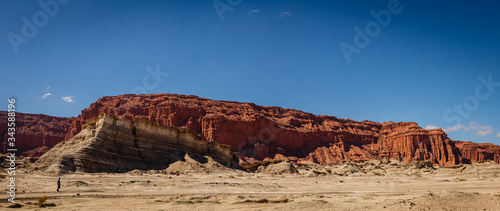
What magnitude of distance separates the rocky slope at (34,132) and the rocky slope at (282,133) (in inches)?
367

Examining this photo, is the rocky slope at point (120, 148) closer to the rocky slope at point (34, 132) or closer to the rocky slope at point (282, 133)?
the rocky slope at point (282, 133)

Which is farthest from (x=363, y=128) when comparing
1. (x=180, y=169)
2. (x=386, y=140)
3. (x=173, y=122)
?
(x=180, y=169)

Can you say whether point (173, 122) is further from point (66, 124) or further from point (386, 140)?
point (386, 140)

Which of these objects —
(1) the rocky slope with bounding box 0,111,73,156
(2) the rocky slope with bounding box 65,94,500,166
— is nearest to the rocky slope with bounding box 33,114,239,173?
(2) the rocky slope with bounding box 65,94,500,166

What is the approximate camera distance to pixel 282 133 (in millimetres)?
121500

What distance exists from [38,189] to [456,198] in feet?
71.0

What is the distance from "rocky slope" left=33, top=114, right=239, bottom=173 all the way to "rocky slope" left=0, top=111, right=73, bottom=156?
88638mm

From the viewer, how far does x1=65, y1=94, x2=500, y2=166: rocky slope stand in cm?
11312

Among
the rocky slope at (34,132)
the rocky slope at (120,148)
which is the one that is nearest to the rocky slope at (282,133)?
the rocky slope at (34,132)

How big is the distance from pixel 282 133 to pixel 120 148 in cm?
8835

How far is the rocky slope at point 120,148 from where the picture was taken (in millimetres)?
31889

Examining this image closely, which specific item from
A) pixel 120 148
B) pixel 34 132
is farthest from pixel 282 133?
pixel 34 132

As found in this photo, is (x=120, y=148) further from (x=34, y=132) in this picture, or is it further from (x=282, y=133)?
(x=34, y=132)

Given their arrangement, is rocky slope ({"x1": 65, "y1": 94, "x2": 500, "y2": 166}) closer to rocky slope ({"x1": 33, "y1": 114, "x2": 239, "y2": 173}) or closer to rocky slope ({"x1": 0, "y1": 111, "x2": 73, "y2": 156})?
rocky slope ({"x1": 0, "y1": 111, "x2": 73, "y2": 156})
